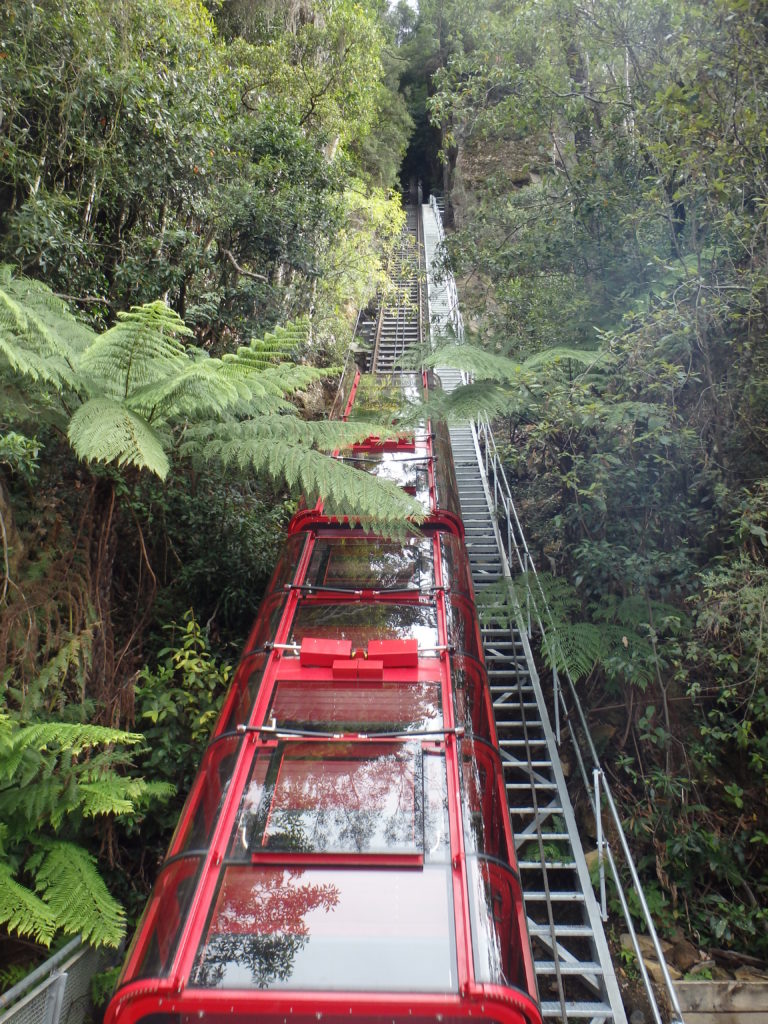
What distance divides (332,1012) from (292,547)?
2.92 meters

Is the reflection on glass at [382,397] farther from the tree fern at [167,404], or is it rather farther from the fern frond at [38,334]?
the fern frond at [38,334]

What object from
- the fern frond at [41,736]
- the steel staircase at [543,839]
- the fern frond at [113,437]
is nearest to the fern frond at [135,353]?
the fern frond at [113,437]

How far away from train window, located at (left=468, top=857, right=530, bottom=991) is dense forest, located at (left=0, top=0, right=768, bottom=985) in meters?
1.53

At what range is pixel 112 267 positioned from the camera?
5738mm

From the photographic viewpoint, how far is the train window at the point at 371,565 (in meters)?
4.09

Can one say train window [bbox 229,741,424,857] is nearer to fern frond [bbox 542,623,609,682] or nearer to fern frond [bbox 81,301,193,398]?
fern frond [bbox 542,623,609,682]

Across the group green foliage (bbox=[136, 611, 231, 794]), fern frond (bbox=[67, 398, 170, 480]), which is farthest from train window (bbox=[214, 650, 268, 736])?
fern frond (bbox=[67, 398, 170, 480])

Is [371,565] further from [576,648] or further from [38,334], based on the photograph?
[38,334]

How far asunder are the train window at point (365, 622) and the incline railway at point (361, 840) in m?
0.01

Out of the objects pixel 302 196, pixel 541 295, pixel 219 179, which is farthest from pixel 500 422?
pixel 219 179

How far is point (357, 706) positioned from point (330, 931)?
3.45 feet

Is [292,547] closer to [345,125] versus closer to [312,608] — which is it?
[312,608]

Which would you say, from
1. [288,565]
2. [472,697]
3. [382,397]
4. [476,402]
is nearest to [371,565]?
[288,565]

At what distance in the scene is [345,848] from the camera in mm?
2418
